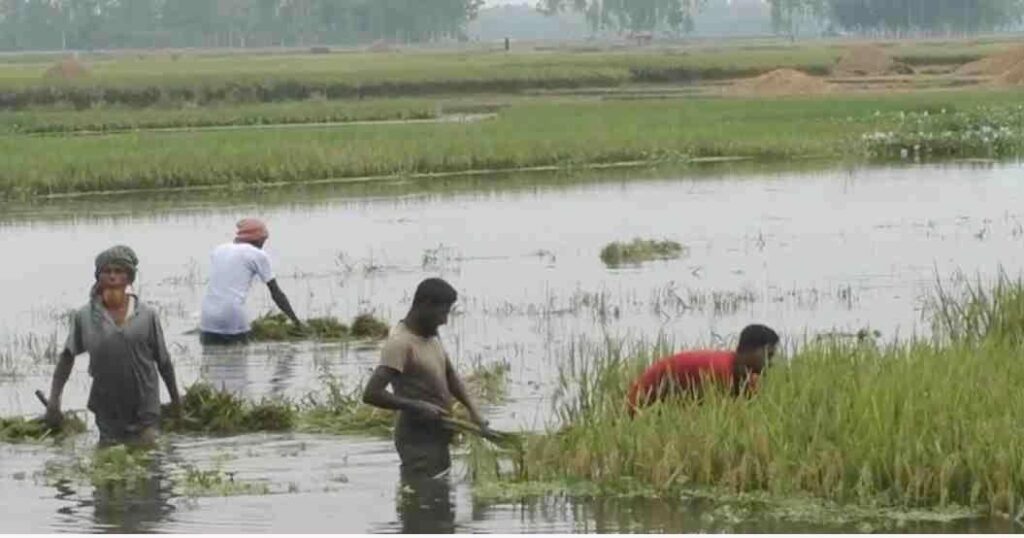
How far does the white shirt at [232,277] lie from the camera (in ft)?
48.2

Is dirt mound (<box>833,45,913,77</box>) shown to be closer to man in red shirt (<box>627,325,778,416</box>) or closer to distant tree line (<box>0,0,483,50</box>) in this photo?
man in red shirt (<box>627,325,778,416</box>)

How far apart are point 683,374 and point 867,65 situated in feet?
212

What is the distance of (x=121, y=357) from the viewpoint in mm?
10305

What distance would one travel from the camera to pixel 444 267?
2167 centimetres

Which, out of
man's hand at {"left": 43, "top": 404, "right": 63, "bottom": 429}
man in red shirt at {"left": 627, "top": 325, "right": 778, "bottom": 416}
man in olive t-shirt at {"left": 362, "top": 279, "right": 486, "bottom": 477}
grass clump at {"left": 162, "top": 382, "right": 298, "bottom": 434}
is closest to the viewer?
man in olive t-shirt at {"left": 362, "top": 279, "right": 486, "bottom": 477}

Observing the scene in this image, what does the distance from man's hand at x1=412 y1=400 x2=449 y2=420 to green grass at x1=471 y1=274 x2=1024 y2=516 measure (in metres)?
0.48

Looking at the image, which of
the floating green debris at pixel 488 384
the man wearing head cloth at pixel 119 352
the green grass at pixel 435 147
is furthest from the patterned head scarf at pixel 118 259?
the green grass at pixel 435 147

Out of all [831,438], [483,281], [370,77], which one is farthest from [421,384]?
[370,77]

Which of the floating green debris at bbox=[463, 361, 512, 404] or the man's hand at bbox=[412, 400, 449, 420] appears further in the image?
the floating green debris at bbox=[463, 361, 512, 404]

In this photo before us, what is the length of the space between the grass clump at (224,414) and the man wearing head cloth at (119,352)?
4.81 ft

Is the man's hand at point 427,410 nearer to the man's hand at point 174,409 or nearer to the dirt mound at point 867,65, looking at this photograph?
the man's hand at point 174,409

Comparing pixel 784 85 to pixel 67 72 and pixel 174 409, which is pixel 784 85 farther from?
pixel 174 409

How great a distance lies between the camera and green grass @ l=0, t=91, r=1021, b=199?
3291 centimetres

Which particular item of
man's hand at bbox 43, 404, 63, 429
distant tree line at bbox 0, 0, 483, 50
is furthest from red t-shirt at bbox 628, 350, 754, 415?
distant tree line at bbox 0, 0, 483, 50
